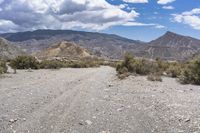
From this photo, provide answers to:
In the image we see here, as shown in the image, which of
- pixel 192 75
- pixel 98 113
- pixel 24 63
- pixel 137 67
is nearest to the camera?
pixel 98 113

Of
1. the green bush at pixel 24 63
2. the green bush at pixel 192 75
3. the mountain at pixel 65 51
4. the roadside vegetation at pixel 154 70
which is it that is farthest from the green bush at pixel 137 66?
the mountain at pixel 65 51

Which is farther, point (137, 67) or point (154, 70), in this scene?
point (154, 70)

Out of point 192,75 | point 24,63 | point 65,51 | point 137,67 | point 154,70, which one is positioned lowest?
point 65,51

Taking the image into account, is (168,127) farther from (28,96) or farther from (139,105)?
(28,96)

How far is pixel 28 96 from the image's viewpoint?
59.0 ft

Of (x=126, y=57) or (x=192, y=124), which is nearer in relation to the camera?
(x=192, y=124)

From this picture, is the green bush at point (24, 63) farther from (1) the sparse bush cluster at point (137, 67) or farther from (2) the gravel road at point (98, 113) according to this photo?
(2) the gravel road at point (98, 113)

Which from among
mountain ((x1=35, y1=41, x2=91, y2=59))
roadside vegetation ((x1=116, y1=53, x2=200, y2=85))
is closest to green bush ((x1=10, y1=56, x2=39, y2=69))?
roadside vegetation ((x1=116, y1=53, x2=200, y2=85))

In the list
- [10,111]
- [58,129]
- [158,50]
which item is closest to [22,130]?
[58,129]

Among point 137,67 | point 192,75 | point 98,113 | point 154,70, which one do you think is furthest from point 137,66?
point 98,113

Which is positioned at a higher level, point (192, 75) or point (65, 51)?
point (192, 75)

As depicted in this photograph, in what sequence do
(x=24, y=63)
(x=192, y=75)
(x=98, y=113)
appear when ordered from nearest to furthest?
(x=98, y=113) < (x=192, y=75) < (x=24, y=63)

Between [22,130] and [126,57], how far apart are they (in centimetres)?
2851

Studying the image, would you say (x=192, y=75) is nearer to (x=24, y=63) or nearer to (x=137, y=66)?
(x=137, y=66)
